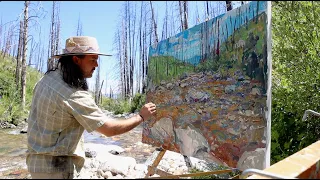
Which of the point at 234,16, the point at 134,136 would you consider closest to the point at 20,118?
the point at 134,136

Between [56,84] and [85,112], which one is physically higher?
[56,84]

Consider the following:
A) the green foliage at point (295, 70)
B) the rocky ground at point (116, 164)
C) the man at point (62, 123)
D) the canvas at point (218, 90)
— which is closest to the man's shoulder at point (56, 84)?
the man at point (62, 123)

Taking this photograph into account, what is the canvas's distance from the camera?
6.63 ft

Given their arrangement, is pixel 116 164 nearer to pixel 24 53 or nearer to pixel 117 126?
pixel 117 126

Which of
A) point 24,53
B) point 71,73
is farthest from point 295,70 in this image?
point 24,53

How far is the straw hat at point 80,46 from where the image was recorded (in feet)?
6.22

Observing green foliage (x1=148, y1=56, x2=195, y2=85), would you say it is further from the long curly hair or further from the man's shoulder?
the man's shoulder

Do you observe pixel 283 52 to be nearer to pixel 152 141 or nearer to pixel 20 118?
pixel 152 141

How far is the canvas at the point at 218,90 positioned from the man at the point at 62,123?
82 centimetres

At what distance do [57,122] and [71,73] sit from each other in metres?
0.32

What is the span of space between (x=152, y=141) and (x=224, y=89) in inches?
44.5

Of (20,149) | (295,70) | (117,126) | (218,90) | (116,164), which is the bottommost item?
(20,149)

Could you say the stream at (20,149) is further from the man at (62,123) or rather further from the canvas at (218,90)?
the man at (62,123)

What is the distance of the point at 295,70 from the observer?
3.08m
